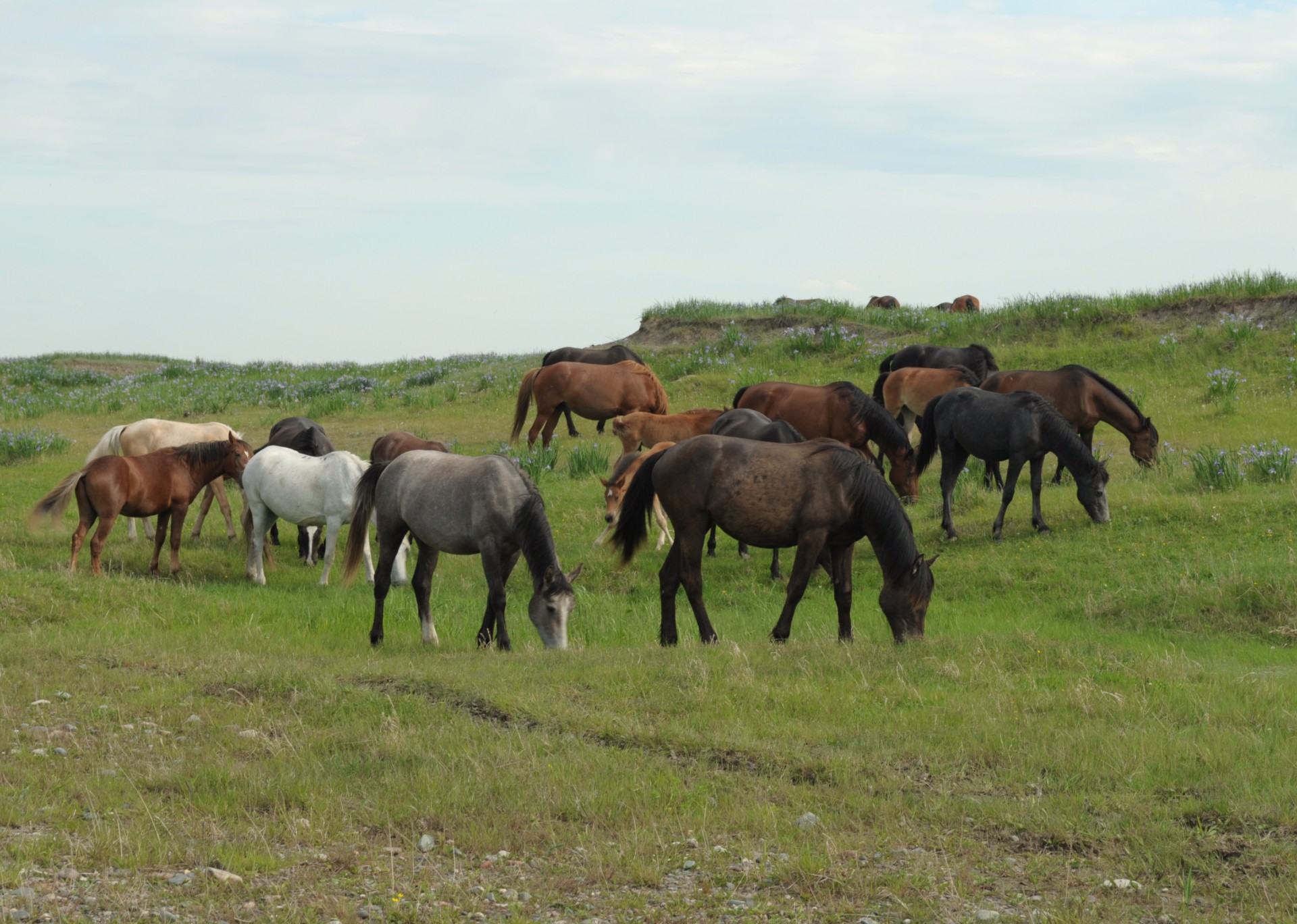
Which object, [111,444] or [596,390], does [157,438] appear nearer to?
[111,444]

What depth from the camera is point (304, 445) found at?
15609mm

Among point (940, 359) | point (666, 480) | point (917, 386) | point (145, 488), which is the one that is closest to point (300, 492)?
point (145, 488)

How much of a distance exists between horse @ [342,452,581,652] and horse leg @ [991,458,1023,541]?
19.6ft

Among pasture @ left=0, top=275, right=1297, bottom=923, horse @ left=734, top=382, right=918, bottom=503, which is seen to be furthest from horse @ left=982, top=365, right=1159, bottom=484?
horse @ left=734, top=382, right=918, bottom=503

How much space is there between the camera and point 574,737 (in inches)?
270

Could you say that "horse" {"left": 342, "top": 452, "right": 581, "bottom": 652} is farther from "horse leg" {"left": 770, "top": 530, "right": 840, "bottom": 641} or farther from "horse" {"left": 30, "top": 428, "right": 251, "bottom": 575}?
"horse" {"left": 30, "top": 428, "right": 251, "bottom": 575}

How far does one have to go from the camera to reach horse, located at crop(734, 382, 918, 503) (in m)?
15.5

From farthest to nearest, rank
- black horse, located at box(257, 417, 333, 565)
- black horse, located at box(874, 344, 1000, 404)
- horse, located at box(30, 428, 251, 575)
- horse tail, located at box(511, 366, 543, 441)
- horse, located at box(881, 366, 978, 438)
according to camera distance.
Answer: black horse, located at box(874, 344, 1000, 404), horse tail, located at box(511, 366, 543, 441), horse, located at box(881, 366, 978, 438), black horse, located at box(257, 417, 333, 565), horse, located at box(30, 428, 251, 575)

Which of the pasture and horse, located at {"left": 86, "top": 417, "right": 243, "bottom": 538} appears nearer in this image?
the pasture

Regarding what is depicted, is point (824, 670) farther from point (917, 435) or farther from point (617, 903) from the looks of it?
point (917, 435)

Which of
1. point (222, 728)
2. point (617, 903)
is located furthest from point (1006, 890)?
point (222, 728)

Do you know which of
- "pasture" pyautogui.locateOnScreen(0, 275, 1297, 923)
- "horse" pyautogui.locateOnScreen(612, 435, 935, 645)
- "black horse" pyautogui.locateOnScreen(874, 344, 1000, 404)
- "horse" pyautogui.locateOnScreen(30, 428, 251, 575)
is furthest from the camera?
"black horse" pyautogui.locateOnScreen(874, 344, 1000, 404)

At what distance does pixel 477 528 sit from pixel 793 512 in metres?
2.62

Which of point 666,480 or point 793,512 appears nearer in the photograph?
point 793,512
